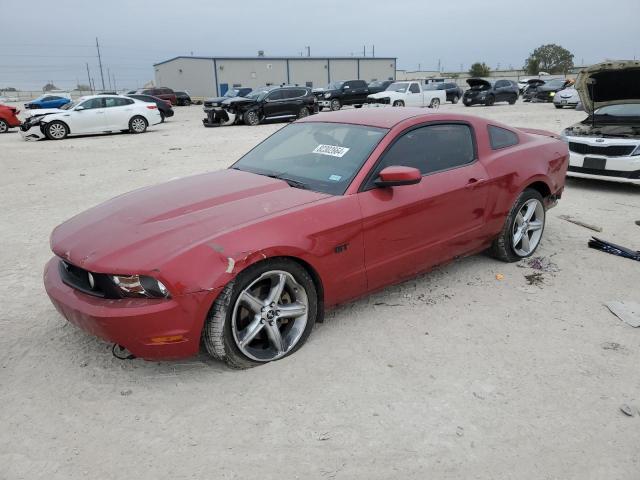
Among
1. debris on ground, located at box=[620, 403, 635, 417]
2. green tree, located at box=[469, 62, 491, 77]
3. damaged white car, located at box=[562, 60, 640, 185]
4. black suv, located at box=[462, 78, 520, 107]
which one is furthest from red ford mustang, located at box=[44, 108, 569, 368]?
green tree, located at box=[469, 62, 491, 77]

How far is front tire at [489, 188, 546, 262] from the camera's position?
4676mm

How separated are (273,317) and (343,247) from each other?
0.66 m

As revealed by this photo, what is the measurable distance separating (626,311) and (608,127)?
564cm

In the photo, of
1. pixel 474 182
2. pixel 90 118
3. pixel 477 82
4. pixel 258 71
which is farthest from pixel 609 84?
pixel 258 71

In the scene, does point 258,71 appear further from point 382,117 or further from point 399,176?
point 399,176

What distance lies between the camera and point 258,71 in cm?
5697

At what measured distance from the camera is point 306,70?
196 feet

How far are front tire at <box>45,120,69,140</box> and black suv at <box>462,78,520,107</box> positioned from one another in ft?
66.3

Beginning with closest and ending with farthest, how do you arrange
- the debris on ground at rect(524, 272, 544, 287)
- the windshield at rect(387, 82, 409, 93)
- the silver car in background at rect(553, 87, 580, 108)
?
the debris on ground at rect(524, 272, 544, 287) → the silver car in background at rect(553, 87, 580, 108) → the windshield at rect(387, 82, 409, 93)

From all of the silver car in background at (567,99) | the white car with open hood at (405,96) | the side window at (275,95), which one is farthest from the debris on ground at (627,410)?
the silver car in background at (567,99)

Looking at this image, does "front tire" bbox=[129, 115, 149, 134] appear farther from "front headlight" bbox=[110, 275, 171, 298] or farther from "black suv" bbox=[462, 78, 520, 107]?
"black suv" bbox=[462, 78, 520, 107]

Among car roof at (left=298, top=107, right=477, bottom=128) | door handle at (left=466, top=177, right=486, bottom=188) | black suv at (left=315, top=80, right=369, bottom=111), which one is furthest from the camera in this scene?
black suv at (left=315, top=80, right=369, bottom=111)

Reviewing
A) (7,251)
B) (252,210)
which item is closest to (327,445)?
(252,210)

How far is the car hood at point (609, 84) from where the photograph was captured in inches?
287
